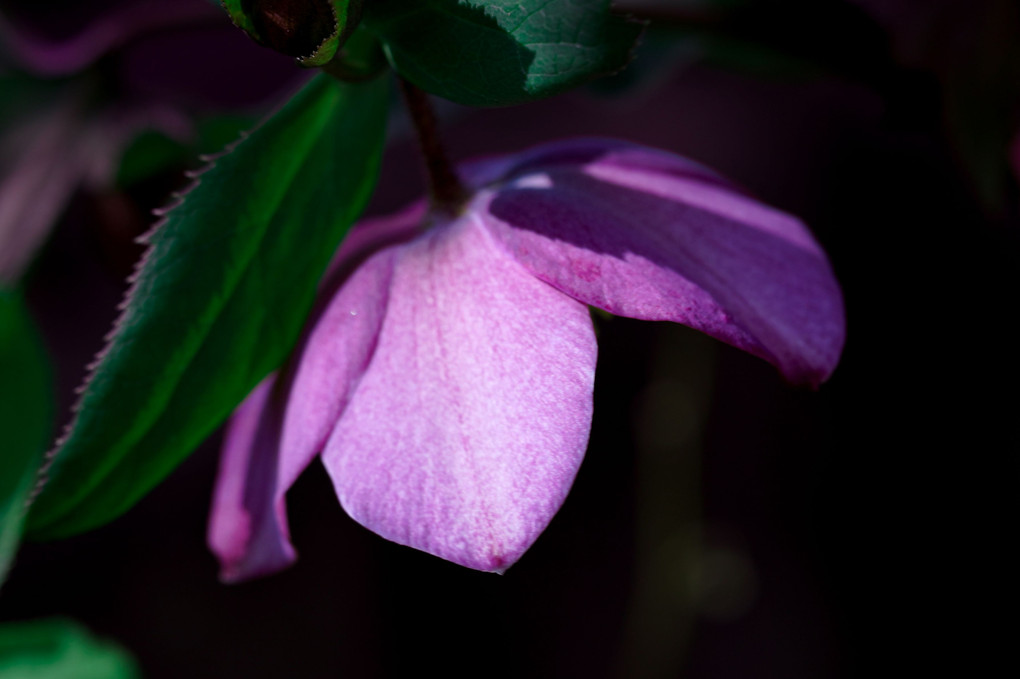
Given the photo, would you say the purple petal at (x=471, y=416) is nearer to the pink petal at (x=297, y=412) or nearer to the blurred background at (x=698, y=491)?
the pink petal at (x=297, y=412)

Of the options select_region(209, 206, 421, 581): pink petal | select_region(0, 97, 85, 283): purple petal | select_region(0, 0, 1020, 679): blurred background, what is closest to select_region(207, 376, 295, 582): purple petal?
select_region(209, 206, 421, 581): pink petal

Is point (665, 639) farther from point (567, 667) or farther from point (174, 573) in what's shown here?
point (174, 573)

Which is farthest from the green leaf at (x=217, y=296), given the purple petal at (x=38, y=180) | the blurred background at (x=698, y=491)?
the blurred background at (x=698, y=491)

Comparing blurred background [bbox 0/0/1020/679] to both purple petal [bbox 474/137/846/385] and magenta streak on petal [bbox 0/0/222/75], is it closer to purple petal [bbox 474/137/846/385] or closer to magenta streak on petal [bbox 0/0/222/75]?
magenta streak on petal [bbox 0/0/222/75]

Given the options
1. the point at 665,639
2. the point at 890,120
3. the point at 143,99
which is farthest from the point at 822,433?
the point at 143,99

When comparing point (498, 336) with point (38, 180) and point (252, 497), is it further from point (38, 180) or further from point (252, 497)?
point (38, 180)

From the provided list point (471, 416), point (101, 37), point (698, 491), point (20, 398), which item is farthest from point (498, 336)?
point (698, 491)
